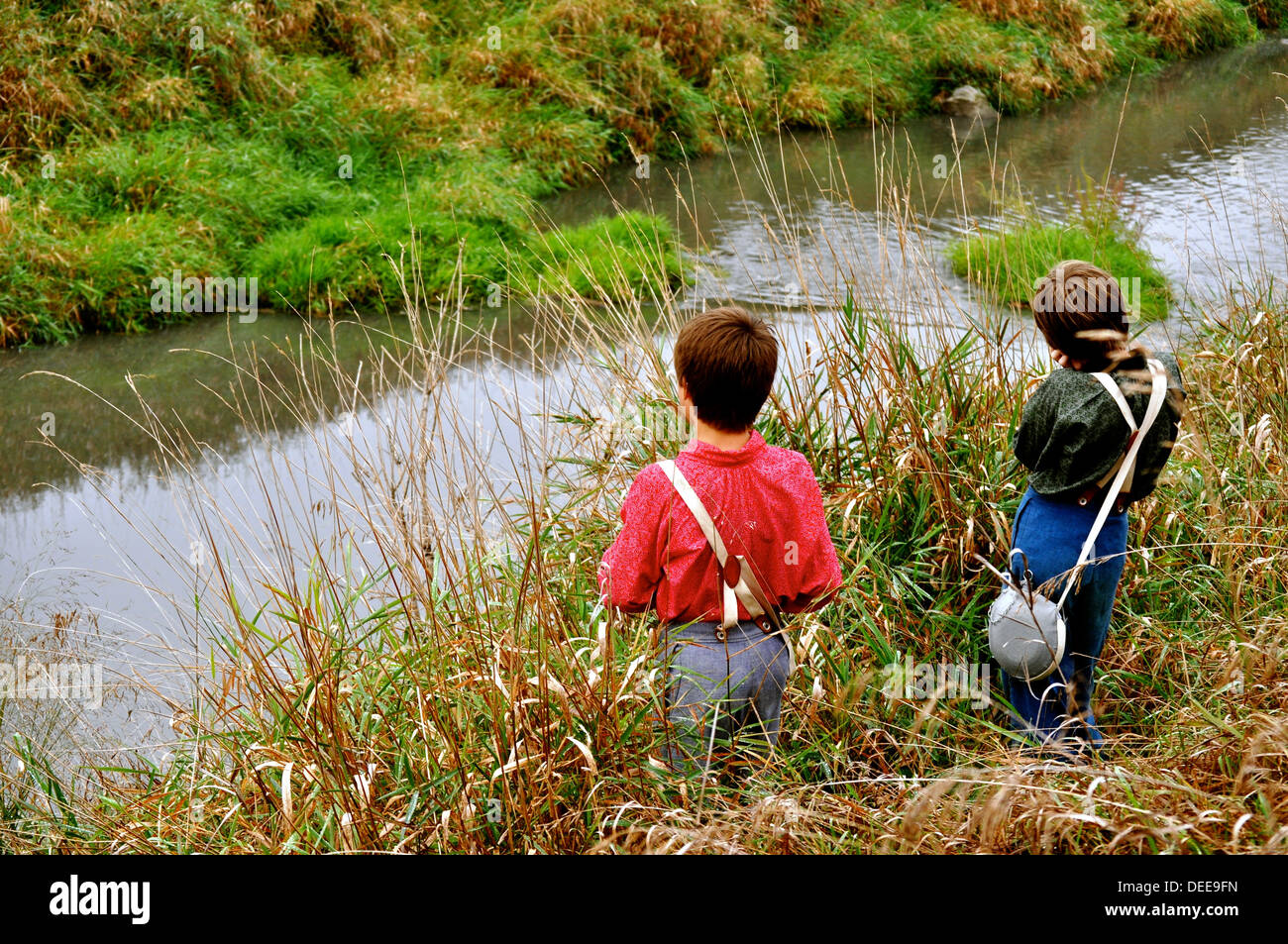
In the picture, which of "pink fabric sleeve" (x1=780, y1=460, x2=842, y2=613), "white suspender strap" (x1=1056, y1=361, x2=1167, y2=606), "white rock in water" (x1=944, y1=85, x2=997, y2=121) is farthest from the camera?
"white rock in water" (x1=944, y1=85, x2=997, y2=121)

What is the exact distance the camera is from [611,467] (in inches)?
142

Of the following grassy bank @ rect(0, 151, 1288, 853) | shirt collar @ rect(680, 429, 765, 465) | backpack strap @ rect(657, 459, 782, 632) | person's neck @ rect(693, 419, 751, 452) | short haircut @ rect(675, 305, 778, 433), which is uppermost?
short haircut @ rect(675, 305, 778, 433)

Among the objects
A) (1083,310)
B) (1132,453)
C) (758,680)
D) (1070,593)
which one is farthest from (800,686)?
(1083,310)

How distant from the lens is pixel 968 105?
42.0ft

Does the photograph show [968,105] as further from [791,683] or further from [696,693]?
[696,693]

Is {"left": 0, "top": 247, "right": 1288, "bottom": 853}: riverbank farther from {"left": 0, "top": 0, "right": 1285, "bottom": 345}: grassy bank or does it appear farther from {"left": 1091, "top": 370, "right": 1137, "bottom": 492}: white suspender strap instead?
{"left": 0, "top": 0, "right": 1285, "bottom": 345}: grassy bank

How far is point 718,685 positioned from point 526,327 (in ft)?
17.1

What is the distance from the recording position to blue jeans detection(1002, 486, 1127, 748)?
2.53 m

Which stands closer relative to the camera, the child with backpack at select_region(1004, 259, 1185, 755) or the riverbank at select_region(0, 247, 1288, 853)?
the riverbank at select_region(0, 247, 1288, 853)

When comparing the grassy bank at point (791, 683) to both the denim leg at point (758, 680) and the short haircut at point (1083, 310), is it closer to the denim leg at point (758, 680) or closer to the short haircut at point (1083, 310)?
the denim leg at point (758, 680)

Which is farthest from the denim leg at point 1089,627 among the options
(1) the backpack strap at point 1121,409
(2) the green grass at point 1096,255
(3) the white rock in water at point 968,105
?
(3) the white rock in water at point 968,105

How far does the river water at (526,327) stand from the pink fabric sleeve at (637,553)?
88 cm

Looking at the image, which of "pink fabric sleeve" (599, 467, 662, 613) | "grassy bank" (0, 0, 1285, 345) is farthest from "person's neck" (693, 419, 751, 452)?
"grassy bank" (0, 0, 1285, 345)

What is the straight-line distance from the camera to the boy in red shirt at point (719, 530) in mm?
2041
